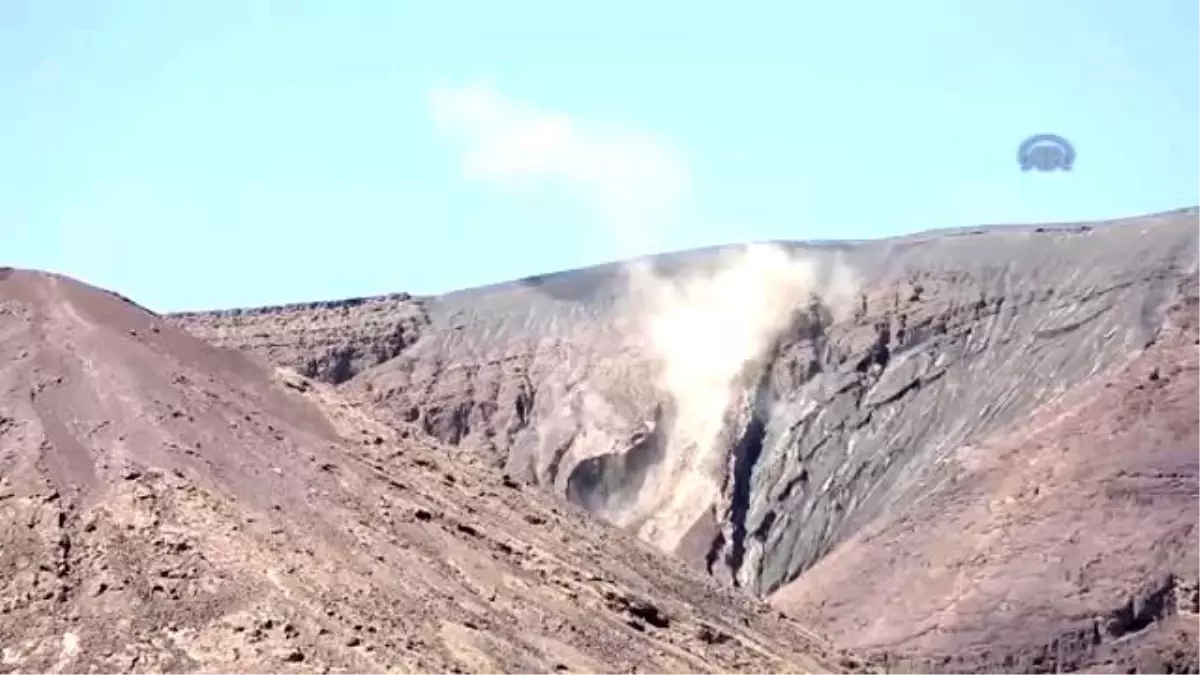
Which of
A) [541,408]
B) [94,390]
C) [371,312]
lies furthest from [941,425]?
[94,390]

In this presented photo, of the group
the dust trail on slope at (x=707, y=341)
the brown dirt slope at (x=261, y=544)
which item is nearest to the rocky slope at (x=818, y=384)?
the dust trail on slope at (x=707, y=341)

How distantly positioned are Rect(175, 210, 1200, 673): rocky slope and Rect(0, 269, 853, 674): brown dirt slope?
79.9ft

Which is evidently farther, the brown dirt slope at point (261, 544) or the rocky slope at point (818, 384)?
the rocky slope at point (818, 384)

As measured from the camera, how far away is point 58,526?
3641 cm

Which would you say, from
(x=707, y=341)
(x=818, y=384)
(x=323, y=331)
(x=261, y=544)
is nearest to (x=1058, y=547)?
(x=818, y=384)

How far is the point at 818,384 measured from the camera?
295ft

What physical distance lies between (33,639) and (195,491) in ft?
17.4

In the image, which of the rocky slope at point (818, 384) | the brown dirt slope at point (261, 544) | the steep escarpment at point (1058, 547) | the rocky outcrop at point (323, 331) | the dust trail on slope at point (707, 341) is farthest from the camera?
the rocky outcrop at point (323, 331)

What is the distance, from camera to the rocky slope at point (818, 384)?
Answer: 264 feet

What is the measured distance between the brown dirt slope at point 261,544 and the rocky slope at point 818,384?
79.9 ft

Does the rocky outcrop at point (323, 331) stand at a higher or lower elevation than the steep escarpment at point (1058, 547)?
higher

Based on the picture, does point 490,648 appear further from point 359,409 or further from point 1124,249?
point 1124,249

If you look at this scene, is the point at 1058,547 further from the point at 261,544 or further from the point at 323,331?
the point at 323,331

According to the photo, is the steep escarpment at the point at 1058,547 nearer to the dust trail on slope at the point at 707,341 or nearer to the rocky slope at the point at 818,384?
the rocky slope at the point at 818,384
